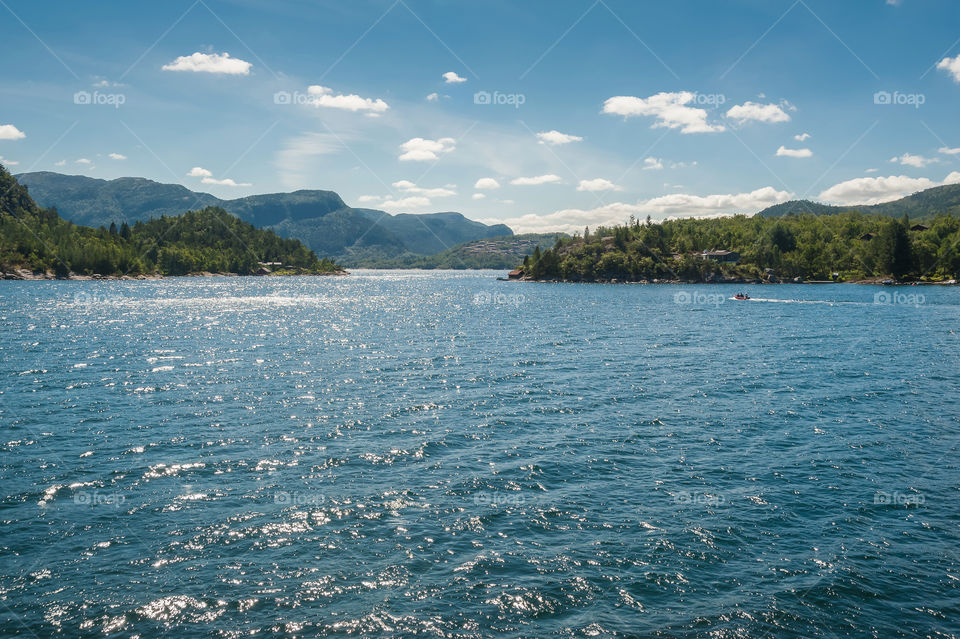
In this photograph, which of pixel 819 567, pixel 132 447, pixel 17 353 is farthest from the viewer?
pixel 17 353

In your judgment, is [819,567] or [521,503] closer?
[819,567]

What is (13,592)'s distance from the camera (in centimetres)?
1888

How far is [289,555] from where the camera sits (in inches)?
856

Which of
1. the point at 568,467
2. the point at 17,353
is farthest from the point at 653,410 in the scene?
the point at 17,353

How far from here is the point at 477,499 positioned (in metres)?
27.2

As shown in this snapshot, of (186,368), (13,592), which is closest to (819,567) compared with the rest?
(13,592)

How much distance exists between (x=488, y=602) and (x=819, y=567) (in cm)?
1348

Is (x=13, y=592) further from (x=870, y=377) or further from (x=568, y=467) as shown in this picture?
(x=870, y=377)

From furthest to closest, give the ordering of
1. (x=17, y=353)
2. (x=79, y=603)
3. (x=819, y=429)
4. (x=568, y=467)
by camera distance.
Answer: (x=17, y=353) < (x=819, y=429) < (x=568, y=467) < (x=79, y=603)

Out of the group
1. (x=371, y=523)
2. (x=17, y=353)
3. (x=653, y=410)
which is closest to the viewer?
(x=371, y=523)

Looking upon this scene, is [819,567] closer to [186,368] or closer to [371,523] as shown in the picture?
[371,523]

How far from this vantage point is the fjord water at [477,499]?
1850 centimetres

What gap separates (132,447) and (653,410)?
125 ft

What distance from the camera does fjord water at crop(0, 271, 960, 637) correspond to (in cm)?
1850
